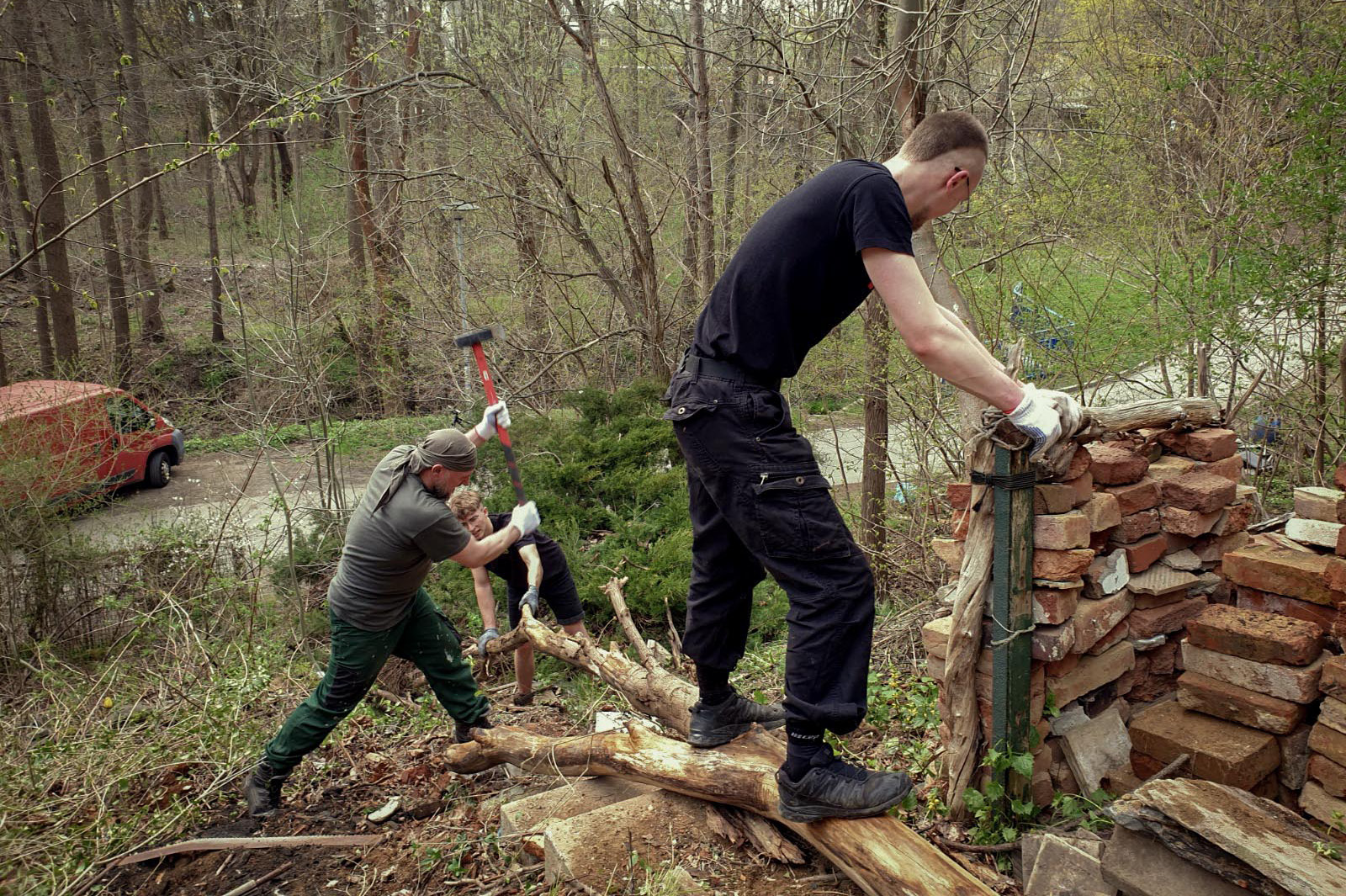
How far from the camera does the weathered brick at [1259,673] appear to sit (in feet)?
9.00

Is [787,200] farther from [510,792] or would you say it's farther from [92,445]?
[92,445]

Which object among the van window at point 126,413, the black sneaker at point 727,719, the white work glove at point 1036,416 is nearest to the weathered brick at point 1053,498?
the white work glove at point 1036,416

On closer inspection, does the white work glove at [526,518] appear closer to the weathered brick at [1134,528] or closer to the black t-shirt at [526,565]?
the black t-shirt at [526,565]

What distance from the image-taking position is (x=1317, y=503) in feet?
10.2

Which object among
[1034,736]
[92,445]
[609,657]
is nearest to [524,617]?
[609,657]

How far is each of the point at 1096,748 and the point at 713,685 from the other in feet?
4.26

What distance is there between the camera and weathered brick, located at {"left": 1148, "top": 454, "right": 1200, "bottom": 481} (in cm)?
320

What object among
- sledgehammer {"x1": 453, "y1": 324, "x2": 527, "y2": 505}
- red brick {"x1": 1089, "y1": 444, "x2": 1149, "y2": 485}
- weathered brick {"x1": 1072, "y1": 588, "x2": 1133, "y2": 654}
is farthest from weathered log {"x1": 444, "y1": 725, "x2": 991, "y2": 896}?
sledgehammer {"x1": 453, "y1": 324, "x2": 527, "y2": 505}

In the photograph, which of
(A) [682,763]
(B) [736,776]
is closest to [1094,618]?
(B) [736,776]

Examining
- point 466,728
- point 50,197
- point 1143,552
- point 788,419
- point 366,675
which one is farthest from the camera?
point 50,197

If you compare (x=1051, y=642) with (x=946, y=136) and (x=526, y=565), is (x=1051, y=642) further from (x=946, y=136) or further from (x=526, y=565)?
(x=526, y=565)

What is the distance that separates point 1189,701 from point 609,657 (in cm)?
239

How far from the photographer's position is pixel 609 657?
4.24 metres

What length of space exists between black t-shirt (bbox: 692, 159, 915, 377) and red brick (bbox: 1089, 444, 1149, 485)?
3.49 feet
